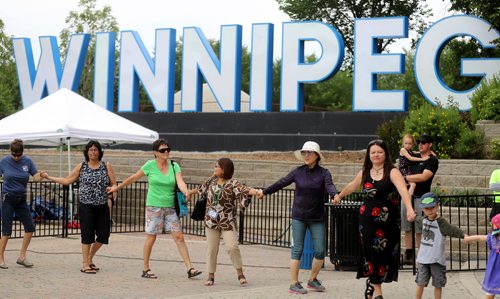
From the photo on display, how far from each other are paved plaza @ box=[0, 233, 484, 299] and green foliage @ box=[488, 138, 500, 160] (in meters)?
5.16

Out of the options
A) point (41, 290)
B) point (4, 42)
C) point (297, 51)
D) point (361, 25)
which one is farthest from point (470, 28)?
point (4, 42)

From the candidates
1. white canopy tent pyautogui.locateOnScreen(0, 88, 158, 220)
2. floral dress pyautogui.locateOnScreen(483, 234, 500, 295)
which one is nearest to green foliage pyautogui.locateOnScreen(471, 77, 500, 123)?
white canopy tent pyautogui.locateOnScreen(0, 88, 158, 220)

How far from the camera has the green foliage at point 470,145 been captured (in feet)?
59.0

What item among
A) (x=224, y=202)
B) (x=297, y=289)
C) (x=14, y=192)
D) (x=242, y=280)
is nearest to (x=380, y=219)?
(x=297, y=289)

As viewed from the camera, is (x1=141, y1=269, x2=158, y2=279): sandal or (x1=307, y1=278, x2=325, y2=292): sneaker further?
(x1=141, y1=269, x2=158, y2=279): sandal

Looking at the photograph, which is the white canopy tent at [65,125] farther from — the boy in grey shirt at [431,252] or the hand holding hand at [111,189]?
the boy in grey shirt at [431,252]

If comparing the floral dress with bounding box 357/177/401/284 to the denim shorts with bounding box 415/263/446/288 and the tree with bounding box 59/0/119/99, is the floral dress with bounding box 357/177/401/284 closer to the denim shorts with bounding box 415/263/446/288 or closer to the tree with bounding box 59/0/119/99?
the denim shorts with bounding box 415/263/446/288

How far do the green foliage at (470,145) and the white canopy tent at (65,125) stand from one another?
6737mm

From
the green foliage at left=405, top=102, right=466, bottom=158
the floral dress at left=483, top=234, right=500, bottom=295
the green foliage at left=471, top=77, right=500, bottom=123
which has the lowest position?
the floral dress at left=483, top=234, right=500, bottom=295

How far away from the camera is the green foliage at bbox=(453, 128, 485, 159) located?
18.0 meters

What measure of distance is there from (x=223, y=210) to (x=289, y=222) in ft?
19.4

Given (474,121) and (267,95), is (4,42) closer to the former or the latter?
(267,95)

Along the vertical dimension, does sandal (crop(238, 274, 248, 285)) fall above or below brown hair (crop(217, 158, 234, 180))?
below

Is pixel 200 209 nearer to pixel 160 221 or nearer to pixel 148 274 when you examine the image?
pixel 160 221
